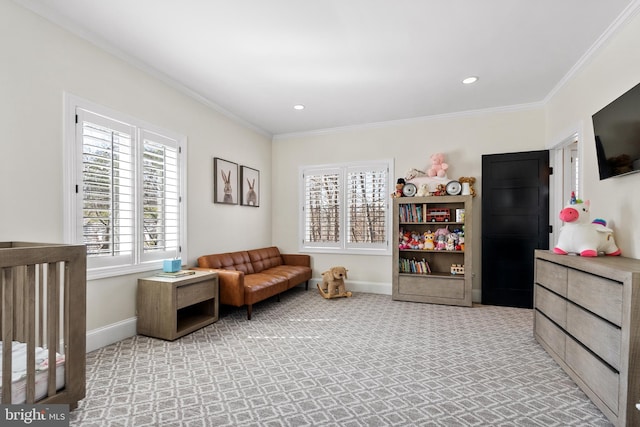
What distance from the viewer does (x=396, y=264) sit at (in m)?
4.48

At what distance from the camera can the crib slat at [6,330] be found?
148cm

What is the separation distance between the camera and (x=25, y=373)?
5.26 ft

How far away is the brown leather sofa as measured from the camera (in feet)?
11.6

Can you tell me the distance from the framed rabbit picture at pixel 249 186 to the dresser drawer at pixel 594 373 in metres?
4.15

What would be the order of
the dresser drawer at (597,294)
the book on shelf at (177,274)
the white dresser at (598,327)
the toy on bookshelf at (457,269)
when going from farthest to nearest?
the toy on bookshelf at (457,269) < the book on shelf at (177,274) < the dresser drawer at (597,294) < the white dresser at (598,327)

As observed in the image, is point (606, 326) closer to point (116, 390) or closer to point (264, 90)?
point (116, 390)

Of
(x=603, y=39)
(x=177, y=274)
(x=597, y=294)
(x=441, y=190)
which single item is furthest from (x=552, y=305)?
(x=177, y=274)

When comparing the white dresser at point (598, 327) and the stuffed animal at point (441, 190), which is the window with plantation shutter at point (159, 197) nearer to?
the stuffed animal at point (441, 190)

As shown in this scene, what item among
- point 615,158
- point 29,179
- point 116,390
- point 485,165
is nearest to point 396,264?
point 485,165

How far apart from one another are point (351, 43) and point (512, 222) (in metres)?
3.15

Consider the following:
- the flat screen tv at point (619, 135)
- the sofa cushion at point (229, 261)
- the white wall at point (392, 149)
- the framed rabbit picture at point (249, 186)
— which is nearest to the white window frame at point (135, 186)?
the sofa cushion at point (229, 261)

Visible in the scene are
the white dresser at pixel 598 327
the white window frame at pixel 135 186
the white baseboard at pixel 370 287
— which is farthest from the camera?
the white baseboard at pixel 370 287

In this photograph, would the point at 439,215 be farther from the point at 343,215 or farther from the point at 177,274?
the point at 177,274
